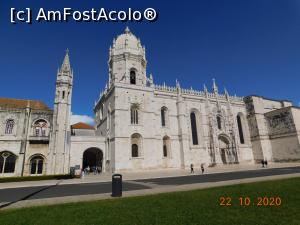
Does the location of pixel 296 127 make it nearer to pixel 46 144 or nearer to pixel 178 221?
pixel 178 221

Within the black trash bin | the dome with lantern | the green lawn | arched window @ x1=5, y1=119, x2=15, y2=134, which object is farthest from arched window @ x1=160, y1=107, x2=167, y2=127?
the green lawn

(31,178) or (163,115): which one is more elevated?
(163,115)

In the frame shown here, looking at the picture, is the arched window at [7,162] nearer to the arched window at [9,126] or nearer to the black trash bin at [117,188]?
the arched window at [9,126]

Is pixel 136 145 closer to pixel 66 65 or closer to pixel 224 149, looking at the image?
pixel 224 149

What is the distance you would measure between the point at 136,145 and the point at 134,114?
18.3 ft

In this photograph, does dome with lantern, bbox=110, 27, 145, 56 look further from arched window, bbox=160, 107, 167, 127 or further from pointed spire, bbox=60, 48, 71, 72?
arched window, bbox=160, 107, 167, 127

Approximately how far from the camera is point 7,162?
3108 cm

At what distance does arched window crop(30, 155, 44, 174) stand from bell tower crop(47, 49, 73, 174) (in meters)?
2.38

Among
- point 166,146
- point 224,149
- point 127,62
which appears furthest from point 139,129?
point 224,149

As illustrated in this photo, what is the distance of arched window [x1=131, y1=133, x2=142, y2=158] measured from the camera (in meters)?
33.3

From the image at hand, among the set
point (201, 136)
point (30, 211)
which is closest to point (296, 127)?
point (201, 136)

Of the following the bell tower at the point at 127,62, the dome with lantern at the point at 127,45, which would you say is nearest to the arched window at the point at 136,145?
the bell tower at the point at 127,62
